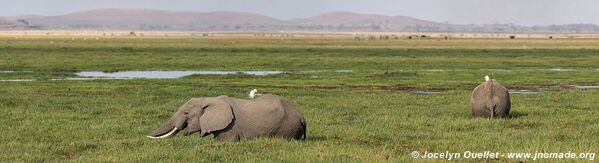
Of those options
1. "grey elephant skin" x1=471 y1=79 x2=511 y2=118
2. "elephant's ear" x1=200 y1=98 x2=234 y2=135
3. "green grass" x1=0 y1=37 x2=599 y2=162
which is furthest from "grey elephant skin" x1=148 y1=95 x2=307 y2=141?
"grey elephant skin" x1=471 y1=79 x2=511 y2=118

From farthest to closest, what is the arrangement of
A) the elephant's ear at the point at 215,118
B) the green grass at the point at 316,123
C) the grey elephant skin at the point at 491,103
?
1. the grey elephant skin at the point at 491,103
2. the elephant's ear at the point at 215,118
3. the green grass at the point at 316,123

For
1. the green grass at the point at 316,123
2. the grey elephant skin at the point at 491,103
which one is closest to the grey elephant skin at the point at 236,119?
the green grass at the point at 316,123

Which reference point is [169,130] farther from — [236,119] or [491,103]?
[491,103]

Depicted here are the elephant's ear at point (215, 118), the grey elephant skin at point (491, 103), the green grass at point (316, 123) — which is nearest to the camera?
the green grass at point (316, 123)

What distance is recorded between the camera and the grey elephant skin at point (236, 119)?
54.8 feet

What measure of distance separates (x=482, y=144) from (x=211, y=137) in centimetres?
498

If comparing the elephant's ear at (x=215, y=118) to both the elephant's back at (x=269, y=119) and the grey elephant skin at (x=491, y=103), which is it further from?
the grey elephant skin at (x=491, y=103)

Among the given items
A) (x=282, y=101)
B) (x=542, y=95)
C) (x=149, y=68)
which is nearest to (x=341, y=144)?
(x=282, y=101)

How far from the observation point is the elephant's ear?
16.7 metres

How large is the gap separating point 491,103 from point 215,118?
9497 mm

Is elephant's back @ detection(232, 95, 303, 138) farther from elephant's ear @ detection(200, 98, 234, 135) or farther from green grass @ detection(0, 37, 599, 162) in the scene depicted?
green grass @ detection(0, 37, 599, 162)

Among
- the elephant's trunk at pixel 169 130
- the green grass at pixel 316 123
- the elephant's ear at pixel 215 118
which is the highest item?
the elephant's ear at pixel 215 118

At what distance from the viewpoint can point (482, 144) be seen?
17141 mm

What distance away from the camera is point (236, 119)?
17.0m
